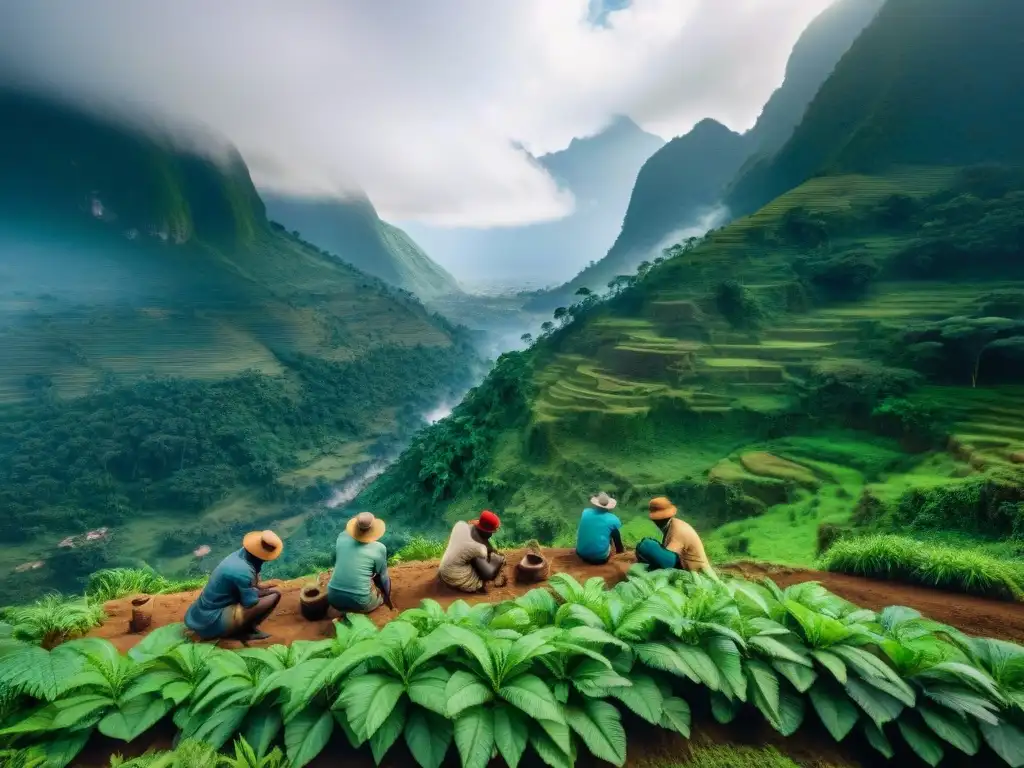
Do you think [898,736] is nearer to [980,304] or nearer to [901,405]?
[901,405]

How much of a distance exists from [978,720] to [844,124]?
173ft

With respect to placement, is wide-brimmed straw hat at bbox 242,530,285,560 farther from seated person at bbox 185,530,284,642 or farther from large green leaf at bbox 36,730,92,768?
large green leaf at bbox 36,730,92,768

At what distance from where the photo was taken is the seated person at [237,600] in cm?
351

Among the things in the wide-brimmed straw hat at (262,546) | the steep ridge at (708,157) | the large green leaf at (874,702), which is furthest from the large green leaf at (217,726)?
the steep ridge at (708,157)

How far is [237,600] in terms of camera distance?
3.61 metres

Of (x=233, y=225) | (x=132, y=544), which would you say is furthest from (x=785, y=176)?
(x=233, y=225)

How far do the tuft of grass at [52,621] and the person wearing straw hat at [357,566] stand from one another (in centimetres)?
197

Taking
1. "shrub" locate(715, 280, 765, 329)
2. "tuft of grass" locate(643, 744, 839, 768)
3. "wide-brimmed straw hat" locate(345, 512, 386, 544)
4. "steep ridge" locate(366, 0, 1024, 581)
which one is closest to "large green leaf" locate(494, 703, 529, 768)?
"tuft of grass" locate(643, 744, 839, 768)

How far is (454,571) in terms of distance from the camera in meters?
4.46

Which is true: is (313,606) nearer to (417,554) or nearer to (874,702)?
(417,554)

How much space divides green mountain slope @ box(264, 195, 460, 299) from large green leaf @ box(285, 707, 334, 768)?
143415 millimetres

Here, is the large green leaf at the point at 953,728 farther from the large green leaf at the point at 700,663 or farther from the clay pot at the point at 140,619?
the clay pot at the point at 140,619

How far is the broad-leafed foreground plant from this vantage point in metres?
2.15

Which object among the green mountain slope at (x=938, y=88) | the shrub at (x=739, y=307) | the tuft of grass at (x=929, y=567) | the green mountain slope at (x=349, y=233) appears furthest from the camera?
the green mountain slope at (x=349, y=233)
